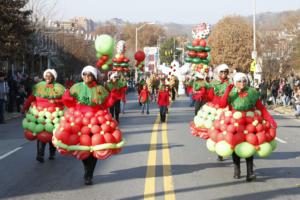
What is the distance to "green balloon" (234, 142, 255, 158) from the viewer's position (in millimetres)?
9359

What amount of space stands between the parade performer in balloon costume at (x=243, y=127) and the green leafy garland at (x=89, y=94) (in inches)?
76.1

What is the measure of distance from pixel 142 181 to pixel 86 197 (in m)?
1.41

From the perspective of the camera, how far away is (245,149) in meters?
9.37

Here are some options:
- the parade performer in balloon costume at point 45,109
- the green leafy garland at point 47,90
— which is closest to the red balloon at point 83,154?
the parade performer in balloon costume at point 45,109

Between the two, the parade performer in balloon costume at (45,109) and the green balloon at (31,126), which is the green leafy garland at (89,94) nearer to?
the parade performer in balloon costume at (45,109)

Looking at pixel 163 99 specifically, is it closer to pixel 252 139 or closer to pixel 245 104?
pixel 245 104

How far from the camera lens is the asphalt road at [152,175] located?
28.9ft

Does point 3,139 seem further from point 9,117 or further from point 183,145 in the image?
point 9,117

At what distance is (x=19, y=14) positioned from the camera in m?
30.5

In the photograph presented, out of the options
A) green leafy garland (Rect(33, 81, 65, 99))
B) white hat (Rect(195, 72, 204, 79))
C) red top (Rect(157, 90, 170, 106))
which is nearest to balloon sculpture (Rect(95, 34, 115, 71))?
green leafy garland (Rect(33, 81, 65, 99))

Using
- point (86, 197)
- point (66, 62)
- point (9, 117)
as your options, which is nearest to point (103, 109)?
point (86, 197)

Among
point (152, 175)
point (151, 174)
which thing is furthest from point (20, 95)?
point (152, 175)

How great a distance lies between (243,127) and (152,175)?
A: 1863mm

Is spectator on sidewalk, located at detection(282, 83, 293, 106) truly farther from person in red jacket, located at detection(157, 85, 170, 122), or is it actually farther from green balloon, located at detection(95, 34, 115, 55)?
green balloon, located at detection(95, 34, 115, 55)
